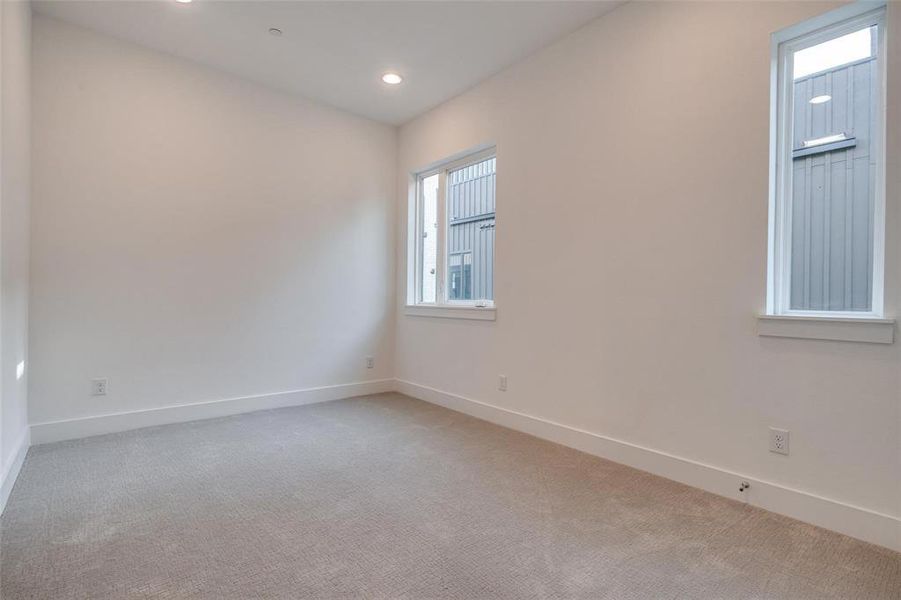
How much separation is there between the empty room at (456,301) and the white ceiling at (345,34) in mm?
26

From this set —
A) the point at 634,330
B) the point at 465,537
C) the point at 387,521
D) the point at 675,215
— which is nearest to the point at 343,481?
the point at 387,521

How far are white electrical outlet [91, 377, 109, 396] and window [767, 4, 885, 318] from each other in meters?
3.94

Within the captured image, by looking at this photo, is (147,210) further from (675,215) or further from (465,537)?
(675,215)

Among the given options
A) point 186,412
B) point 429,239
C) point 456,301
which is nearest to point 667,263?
point 456,301

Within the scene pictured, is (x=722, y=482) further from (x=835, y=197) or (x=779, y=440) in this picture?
(x=835, y=197)

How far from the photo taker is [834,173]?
6.53ft

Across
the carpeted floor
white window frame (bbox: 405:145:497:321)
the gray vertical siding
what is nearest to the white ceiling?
white window frame (bbox: 405:145:497:321)

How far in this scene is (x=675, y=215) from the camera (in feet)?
7.88

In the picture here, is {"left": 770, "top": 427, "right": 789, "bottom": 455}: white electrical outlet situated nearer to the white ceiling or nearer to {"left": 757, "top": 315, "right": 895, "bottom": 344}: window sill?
{"left": 757, "top": 315, "right": 895, "bottom": 344}: window sill

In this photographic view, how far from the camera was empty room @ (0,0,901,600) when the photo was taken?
1.75m

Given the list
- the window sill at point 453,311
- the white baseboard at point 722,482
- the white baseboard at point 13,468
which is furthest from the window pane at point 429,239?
the white baseboard at point 13,468

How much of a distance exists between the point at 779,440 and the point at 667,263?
3.17 feet

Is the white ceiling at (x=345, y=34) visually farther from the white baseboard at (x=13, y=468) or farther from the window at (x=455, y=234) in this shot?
the white baseboard at (x=13, y=468)

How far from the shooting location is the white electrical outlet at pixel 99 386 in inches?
119
